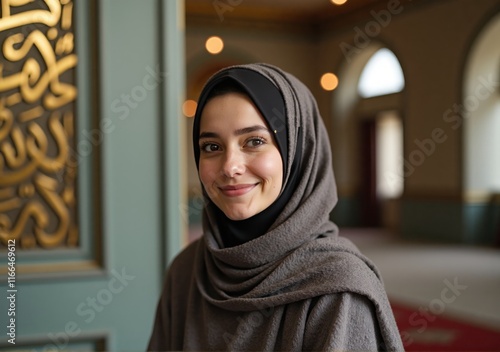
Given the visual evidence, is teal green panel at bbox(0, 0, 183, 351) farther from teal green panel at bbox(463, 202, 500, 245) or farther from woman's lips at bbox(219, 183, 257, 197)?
teal green panel at bbox(463, 202, 500, 245)

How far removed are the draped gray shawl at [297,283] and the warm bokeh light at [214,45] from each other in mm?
9131

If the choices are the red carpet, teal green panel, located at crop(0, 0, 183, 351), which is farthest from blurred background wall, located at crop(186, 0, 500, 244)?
teal green panel, located at crop(0, 0, 183, 351)

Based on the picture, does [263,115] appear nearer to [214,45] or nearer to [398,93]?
[398,93]

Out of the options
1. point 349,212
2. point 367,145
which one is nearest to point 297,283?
point 367,145

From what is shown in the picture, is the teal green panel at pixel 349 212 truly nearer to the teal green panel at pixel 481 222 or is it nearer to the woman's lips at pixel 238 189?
the teal green panel at pixel 481 222

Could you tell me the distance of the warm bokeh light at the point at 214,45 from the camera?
997 centimetres

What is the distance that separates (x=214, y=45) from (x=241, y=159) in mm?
9287

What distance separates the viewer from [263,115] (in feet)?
3.23

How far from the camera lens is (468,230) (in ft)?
25.3

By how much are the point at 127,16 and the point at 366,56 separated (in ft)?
28.7

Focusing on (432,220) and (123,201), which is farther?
(432,220)

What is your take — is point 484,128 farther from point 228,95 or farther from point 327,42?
point 228,95

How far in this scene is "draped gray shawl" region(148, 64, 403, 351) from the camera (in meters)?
0.95

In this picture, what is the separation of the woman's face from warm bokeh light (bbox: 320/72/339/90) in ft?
31.7
